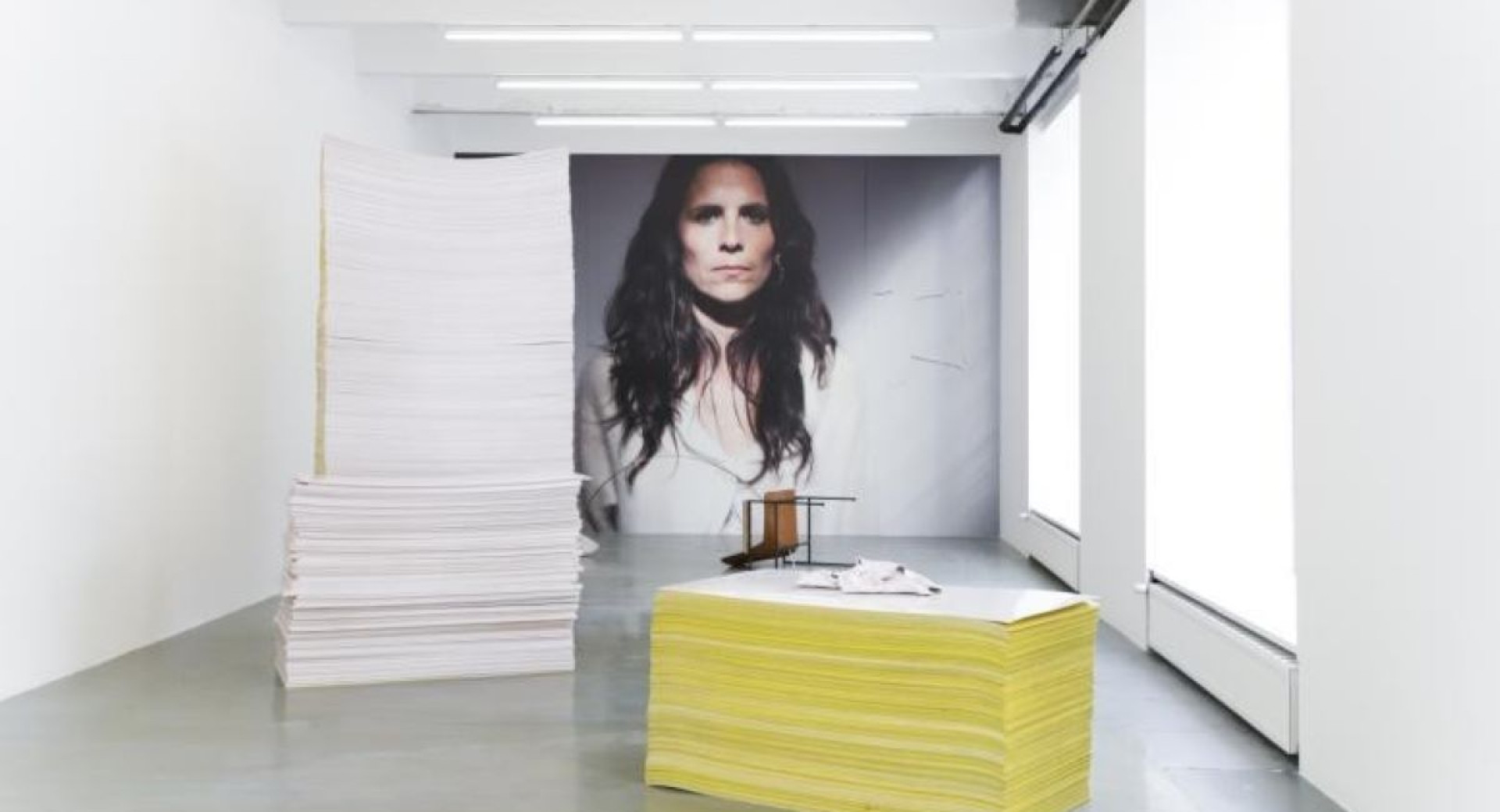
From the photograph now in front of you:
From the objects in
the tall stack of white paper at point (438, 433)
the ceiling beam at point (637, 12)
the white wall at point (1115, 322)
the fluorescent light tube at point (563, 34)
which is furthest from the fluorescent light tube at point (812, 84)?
the tall stack of white paper at point (438, 433)

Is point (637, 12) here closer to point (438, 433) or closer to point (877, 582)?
point (438, 433)

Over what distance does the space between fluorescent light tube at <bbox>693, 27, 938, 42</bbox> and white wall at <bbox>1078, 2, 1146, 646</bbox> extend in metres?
1.12

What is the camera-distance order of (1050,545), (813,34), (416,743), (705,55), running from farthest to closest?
(705,55) → (1050,545) → (813,34) → (416,743)

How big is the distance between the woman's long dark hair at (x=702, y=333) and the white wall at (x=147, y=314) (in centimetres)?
393

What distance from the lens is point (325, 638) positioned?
17.1 feet

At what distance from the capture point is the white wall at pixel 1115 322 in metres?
6.17

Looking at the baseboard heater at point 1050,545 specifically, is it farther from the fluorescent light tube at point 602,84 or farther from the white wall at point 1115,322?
the fluorescent light tube at point 602,84

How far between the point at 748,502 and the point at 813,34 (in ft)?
11.0

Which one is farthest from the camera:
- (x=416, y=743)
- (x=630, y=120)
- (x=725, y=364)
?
(x=725, y=364)

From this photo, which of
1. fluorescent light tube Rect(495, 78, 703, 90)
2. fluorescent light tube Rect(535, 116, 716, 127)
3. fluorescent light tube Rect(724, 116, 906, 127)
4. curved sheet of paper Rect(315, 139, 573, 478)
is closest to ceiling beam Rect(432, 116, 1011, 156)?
fluorescent light tube Rect(535, 116, 716, 127)

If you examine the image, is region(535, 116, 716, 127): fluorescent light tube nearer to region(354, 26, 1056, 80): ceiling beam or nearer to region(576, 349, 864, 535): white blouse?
region(354, 26, 1056, 80): ceiling beam

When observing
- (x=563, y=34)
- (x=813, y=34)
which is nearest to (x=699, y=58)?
(x=813, y=34)

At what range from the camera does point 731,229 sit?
1186 cm

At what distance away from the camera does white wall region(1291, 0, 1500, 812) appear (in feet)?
9.19
